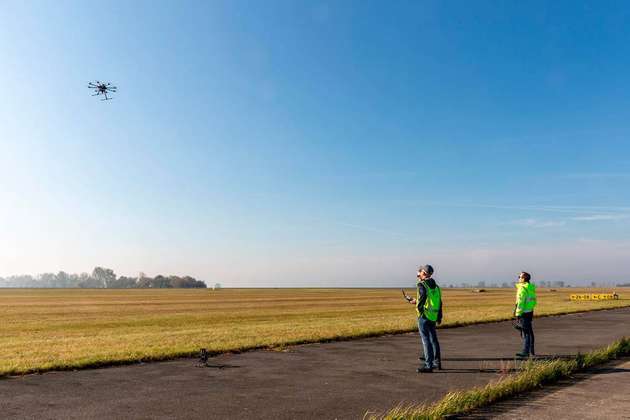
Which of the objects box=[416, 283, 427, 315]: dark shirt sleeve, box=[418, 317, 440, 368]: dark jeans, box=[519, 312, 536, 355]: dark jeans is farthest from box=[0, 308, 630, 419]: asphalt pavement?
box=[416, 283, 427, 315]: dark shirt sleeve

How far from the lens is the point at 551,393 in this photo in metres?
8.75

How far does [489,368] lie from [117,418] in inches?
309

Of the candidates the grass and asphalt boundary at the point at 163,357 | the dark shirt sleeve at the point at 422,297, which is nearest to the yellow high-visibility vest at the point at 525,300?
the dark shirt sleeve at the point at 422,297

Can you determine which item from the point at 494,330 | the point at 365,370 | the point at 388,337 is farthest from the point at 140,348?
the point at 494,330

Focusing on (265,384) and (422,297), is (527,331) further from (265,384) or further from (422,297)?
(265,384)

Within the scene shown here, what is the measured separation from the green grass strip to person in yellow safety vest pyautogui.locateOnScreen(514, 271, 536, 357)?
1.19m

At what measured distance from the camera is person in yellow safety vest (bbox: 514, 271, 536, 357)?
12836mm

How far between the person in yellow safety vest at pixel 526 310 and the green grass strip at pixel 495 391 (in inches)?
46.9

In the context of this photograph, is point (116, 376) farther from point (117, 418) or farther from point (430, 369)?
point (430, 369)

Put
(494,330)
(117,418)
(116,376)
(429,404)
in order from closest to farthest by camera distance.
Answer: (117,418) < (429,404) < (116,376) < (494,330)

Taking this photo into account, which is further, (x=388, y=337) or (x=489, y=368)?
(x=388, y=337)

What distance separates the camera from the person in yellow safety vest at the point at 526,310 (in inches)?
505

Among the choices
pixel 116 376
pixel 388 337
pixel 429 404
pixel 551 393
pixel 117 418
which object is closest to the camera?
pixel 117 418

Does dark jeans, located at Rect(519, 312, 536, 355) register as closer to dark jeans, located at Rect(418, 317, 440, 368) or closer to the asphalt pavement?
the asphalt pavement
